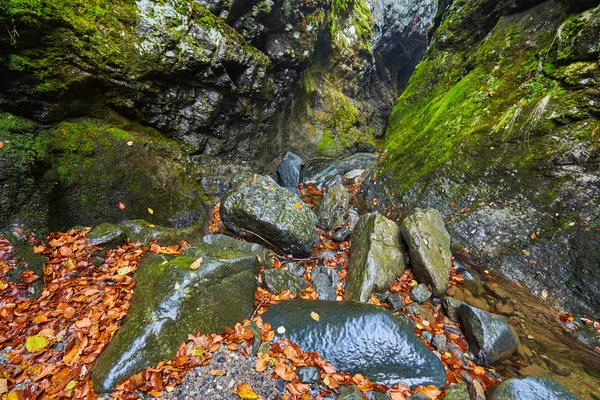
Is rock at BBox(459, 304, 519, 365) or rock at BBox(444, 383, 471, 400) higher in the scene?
rock at BBox(459, 304, 519, 365)

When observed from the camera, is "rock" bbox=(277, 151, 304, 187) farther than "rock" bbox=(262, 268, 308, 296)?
Yes

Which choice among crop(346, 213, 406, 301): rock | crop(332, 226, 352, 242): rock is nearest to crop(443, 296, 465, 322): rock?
crop(346, 213, 406, 301): rock

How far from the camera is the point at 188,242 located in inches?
198

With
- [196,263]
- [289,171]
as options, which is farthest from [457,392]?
[289,171]

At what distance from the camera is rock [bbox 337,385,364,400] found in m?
2.34

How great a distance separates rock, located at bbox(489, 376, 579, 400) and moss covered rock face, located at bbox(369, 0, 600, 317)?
6.27ft

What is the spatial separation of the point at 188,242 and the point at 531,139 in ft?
23.2

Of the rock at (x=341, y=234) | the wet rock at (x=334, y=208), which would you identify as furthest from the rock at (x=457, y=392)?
the wet rock at (x=334, y=208)

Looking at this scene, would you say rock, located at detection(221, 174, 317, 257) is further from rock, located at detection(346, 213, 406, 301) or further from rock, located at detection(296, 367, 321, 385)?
rock, located at detection(296, 367, 321, 385)

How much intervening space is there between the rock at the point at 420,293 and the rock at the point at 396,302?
266mm

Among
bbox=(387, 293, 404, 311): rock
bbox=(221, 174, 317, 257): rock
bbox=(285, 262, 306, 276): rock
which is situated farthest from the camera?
bbox=(221, 174, 317, 257): rock

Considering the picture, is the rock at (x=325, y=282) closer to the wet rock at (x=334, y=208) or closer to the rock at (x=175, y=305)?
the rock at (x=175, y=305)

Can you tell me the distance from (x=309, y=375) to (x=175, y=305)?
160 cm

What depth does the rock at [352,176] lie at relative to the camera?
9.57m
